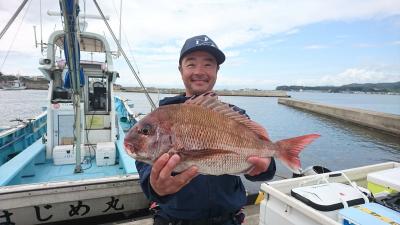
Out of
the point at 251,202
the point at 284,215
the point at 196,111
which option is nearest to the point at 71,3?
the point at 196,111

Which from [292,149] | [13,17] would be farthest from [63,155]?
[292,149]

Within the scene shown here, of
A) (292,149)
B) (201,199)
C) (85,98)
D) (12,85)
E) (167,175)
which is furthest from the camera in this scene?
(12,85)

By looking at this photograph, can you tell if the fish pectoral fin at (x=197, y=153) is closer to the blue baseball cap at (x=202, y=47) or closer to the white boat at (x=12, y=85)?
the blue baseball cap at (x=202, y=47)

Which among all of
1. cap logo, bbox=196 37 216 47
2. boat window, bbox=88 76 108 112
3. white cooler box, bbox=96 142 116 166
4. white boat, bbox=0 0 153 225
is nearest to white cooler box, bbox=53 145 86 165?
white boat, bbox=0 0 153 225

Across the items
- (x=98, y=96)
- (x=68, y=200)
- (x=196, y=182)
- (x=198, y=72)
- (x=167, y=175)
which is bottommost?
(x=68, y=200)

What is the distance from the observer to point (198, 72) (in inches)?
97.0

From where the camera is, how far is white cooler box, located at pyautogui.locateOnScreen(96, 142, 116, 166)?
727 cm

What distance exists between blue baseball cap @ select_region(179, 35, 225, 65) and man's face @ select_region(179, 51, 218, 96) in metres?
0.04

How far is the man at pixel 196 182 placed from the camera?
6.03 ft

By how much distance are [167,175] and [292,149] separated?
93 cm

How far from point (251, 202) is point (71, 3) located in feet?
16.7

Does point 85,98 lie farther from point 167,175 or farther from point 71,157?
point 167,175

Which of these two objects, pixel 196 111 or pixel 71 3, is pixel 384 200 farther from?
pixel 71 3

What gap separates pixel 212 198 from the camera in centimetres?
217
